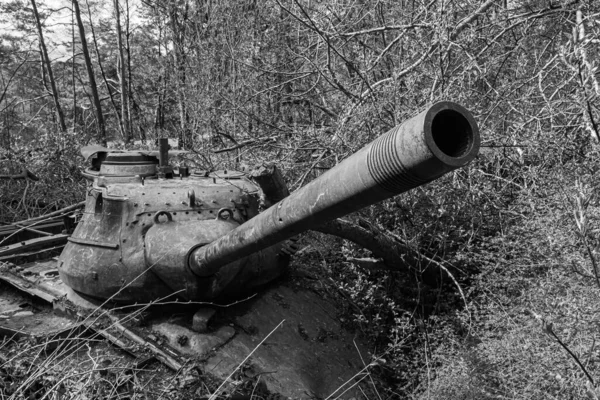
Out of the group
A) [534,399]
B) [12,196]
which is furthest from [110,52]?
[534,399]

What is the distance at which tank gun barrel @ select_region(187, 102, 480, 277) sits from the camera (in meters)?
1.99

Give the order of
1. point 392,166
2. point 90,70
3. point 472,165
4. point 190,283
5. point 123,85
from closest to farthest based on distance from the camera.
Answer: point 392,166, point 190,283, point 472,165, point 90,70, point 123,85

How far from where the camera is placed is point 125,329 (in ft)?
14.2

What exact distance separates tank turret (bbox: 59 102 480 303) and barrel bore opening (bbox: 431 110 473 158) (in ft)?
2.70

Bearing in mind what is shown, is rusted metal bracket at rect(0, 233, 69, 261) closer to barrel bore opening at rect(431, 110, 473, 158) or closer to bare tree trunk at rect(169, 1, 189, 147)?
barrel bore opening at rect(431, 110, 473, 158)

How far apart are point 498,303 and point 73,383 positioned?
412 cm

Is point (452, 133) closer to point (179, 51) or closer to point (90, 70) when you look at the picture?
point (179, 51)

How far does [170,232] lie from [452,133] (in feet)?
9.77

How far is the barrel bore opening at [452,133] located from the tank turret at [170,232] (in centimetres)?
82

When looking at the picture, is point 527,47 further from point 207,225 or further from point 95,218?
point 95,218

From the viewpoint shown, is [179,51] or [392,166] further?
[179,51]

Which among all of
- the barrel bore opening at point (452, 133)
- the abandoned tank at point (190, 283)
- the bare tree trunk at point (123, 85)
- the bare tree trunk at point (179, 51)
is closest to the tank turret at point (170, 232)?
the abandoned tank at point (190, 283)

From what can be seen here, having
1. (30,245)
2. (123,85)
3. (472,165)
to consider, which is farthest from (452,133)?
(123,85)

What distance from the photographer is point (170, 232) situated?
14.5 ft
